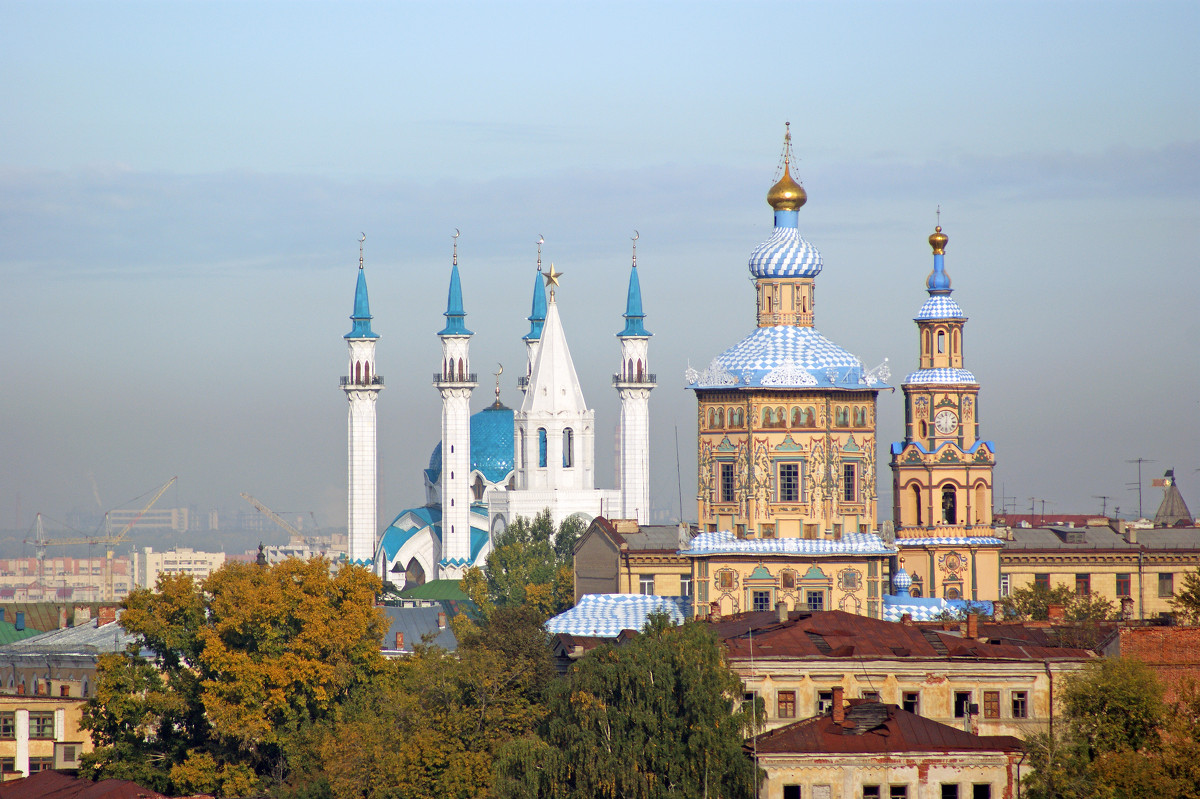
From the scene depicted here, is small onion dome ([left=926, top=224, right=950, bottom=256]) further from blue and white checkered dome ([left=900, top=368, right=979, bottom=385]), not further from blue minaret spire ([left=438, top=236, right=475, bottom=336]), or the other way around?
blue minaret spire ([left=438, top=236, right=475, bottom=336])

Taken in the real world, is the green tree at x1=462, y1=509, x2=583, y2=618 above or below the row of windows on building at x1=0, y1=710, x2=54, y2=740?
above

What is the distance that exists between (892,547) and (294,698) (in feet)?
55.9

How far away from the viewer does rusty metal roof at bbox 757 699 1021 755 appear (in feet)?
160

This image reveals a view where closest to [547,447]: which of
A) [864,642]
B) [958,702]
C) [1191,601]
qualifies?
[1191,601]

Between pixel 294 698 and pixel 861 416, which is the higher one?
pixel 861 416

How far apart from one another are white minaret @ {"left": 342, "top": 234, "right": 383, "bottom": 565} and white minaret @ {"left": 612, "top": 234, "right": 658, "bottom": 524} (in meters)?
13.3

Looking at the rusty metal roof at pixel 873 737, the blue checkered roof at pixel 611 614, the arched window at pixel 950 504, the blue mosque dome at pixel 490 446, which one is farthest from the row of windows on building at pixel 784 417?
the blue mosque dome at pixel 490 446

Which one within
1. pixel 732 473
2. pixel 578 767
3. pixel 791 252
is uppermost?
pixel 791 252

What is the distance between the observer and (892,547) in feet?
233

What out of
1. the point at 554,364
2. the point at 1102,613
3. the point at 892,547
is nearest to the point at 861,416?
the point at 892,547

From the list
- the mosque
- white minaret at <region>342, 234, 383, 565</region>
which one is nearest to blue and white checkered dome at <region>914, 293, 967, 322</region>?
the mosque

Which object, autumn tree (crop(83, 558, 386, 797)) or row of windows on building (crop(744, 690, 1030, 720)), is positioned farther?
autumn tree (crop(83, 558, 386, 797))

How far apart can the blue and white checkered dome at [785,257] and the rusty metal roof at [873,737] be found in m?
23.9

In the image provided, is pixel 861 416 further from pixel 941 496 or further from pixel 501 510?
pixel 501 510
